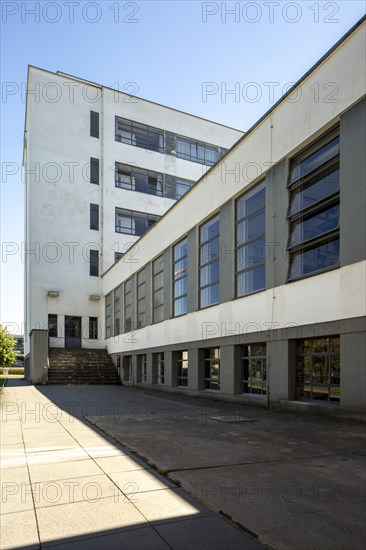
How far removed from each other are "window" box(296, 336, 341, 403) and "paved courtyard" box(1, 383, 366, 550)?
5.66 feet

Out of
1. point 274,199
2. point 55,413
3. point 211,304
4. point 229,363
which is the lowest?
point 55,413

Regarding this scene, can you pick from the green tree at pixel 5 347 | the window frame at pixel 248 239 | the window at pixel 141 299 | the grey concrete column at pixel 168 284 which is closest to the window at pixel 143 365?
the window at pixel 141 299

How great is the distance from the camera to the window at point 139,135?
38.6 m

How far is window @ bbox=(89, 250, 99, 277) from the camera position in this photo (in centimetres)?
3681

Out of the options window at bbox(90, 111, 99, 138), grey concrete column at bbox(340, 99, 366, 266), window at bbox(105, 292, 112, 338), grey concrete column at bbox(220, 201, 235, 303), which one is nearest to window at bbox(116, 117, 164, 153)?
window at bbox(90, 111, 99, 138)

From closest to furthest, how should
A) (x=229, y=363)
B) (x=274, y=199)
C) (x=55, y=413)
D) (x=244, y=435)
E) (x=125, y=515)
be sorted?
1. (x=125, y=515)
2. (x=244, y=435)
3. (x=55, y=413)
4. (x=274, y=199)
5. (x=229, y=363)

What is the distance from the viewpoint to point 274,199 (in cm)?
1381

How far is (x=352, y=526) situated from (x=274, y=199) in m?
10.9

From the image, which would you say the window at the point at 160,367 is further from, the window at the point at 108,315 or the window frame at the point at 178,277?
the window at the point at 108,315

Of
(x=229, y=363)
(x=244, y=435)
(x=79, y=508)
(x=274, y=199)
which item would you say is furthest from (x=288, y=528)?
(x=229, y=363)

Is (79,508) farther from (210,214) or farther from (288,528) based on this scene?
(210,214)

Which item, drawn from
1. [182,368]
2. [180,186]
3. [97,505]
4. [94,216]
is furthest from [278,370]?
[180,186]

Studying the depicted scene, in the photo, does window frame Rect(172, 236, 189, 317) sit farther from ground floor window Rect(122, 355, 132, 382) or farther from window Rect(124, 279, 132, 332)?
ground floor window Rect(122, 355, 132, 382)

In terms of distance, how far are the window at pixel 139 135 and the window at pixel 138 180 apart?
2.27 m
